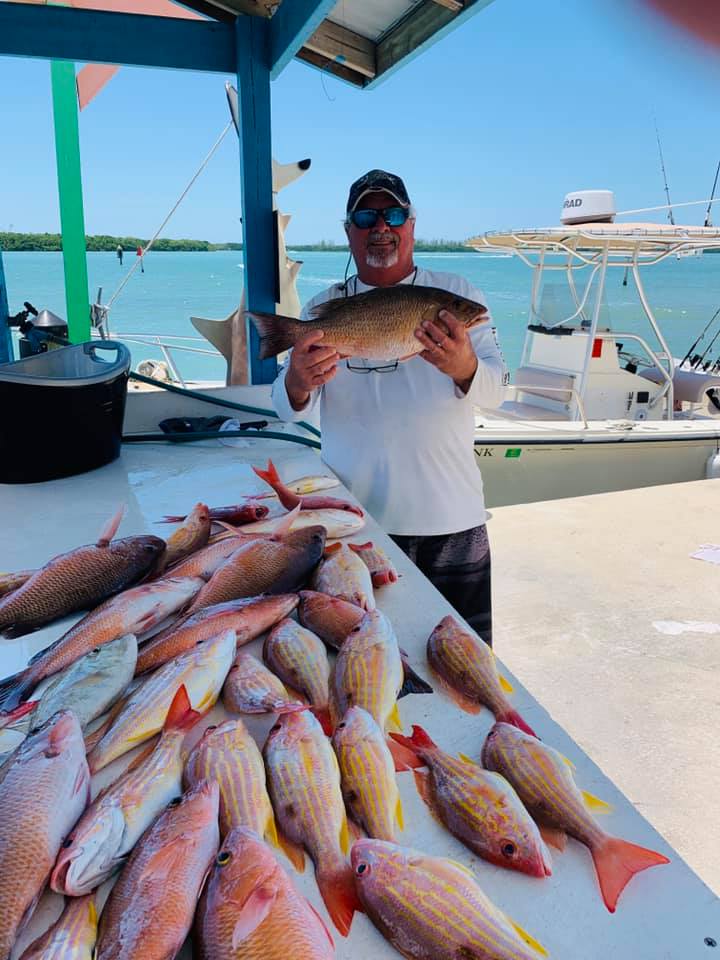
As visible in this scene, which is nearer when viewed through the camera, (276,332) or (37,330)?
(276,332)

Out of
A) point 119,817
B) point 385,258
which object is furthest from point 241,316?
point 119,817

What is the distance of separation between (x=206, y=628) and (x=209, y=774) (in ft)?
1.12

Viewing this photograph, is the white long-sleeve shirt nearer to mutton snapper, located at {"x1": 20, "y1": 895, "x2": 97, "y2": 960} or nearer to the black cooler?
the black cooler

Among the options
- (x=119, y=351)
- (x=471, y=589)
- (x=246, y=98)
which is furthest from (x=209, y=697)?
(x=246, y=98)

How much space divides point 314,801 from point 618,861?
0.36m

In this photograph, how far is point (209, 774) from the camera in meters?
0.84

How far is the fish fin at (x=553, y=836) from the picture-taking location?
82 centimetres

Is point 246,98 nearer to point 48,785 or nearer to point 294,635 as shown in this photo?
point 294,635

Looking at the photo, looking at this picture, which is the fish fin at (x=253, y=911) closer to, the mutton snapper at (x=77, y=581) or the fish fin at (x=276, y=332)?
the mutton snapper at (x=77, y=581)

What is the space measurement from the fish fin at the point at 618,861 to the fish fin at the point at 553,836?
1.3 inches

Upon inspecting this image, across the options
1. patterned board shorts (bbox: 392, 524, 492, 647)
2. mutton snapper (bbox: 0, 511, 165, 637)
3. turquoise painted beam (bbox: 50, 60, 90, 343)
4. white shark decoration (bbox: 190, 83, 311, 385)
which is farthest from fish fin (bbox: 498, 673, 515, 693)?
turquoise painted beam (bbox: 50, 60, 90, 343)

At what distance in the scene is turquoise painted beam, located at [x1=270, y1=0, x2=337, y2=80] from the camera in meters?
2.59

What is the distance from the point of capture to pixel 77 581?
136cm

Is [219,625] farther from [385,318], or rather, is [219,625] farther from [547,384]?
[547,384]
